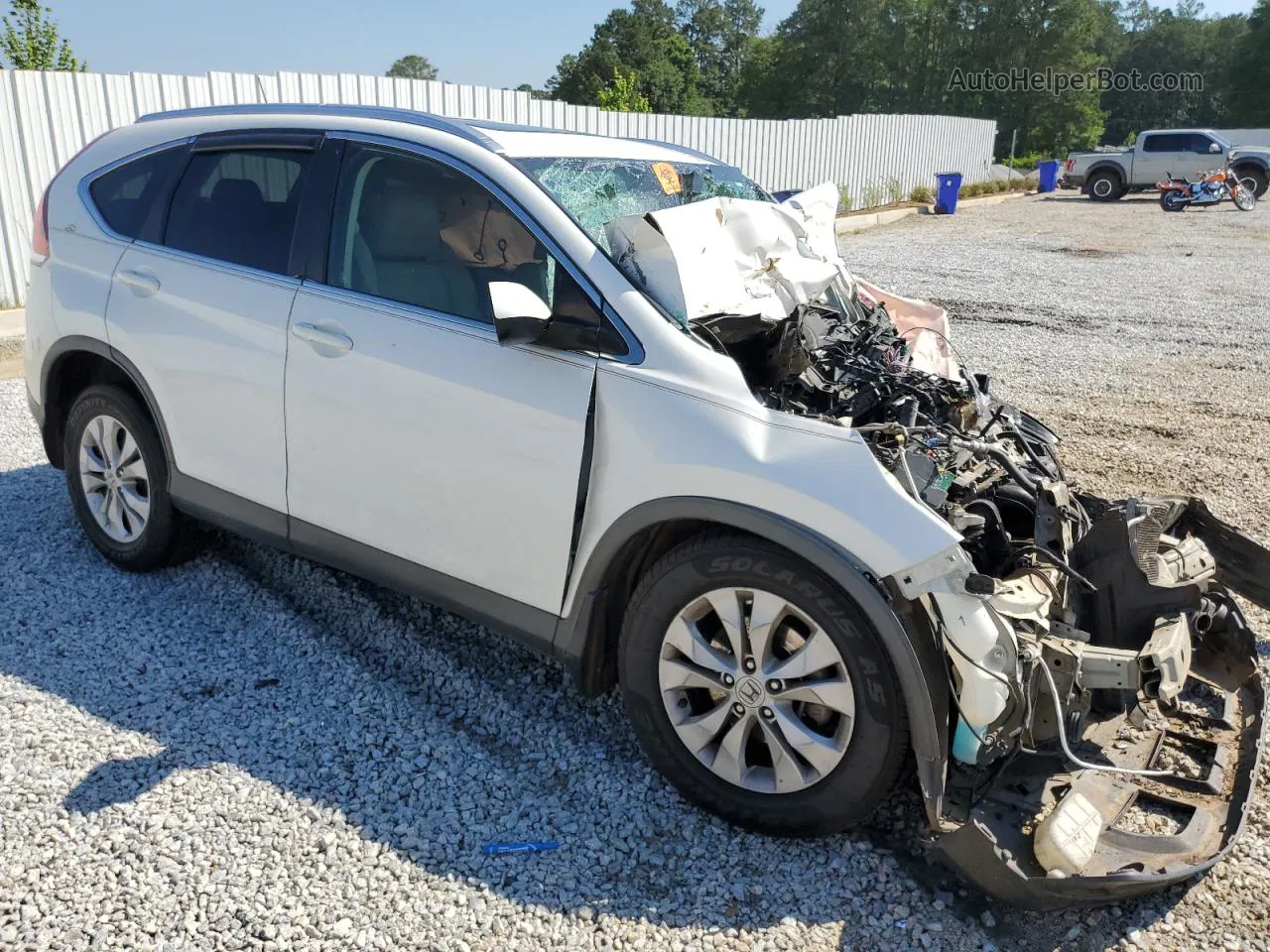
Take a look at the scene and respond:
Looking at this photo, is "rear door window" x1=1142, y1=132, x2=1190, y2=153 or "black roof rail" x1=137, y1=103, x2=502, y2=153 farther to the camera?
"rear door window" x1=1142, y1=132, x2=1190, y2=153

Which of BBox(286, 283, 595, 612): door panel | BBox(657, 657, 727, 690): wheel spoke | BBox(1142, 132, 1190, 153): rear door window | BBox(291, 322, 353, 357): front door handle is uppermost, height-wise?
BBox(1142, 132, 1190, 153): rear door window

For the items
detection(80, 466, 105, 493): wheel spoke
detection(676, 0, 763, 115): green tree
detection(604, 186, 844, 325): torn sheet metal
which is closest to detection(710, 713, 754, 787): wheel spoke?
detection(604, 186, 844, 325): torn sheet metal

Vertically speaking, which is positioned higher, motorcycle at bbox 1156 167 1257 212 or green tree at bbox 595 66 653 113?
green tree at bbox 595 66 653 113

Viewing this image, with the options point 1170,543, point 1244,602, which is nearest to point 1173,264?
point 1244,602

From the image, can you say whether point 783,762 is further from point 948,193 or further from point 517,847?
point 948,193

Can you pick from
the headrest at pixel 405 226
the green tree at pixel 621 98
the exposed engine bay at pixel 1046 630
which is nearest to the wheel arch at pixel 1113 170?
the green tree at pixel 621 98

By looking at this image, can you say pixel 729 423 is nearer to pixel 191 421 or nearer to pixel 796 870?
pixel 796 870

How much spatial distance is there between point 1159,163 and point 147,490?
1232 inches

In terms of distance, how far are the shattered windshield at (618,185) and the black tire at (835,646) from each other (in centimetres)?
105

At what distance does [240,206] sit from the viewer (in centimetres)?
386

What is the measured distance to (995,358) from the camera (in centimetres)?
934

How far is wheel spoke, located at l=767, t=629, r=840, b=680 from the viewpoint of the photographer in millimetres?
2686

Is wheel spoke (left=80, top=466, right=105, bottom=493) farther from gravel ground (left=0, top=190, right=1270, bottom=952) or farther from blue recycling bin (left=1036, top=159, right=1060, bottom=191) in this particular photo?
blue recycling bin (left=1036, top=159, right=1060, bottom=191)

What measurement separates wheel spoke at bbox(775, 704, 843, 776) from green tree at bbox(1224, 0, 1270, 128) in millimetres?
75653
